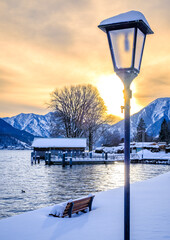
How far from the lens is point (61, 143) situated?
6041cm

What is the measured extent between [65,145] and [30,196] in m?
38.5

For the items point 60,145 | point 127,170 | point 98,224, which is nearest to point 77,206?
point 98,224

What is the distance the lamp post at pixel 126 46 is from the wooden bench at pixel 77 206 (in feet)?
19.2

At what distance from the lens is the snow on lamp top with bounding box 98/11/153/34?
15.4 ft

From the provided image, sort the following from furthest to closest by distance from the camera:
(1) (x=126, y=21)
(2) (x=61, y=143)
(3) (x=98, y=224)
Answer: (2) (x=61, y=143) → (3) (x=98, y=224) → (1) (x=126, y=21)

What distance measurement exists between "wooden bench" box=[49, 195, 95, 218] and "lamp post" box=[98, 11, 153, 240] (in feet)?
19.2

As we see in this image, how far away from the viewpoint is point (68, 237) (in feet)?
25.4

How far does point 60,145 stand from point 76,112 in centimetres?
842

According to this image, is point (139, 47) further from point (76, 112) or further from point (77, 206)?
point (76, 112)

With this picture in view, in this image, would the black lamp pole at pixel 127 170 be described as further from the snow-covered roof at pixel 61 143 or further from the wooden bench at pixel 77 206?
the snow-covered roof at pixel 61 143

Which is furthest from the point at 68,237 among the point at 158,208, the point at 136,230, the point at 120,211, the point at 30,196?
the point at 30,196

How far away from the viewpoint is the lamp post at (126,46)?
4699 mm

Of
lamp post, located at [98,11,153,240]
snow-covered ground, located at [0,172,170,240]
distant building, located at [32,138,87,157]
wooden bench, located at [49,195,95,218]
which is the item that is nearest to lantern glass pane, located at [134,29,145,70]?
lamp post, located at [98,11,153,240]

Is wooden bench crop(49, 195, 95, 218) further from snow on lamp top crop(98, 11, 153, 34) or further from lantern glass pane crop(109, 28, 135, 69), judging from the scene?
snow on lamp top crop(98, 11, 153, 34)
